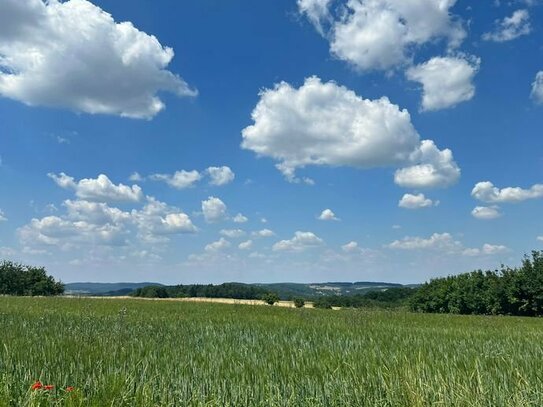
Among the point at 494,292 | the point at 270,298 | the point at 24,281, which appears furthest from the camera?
the point at 24,281

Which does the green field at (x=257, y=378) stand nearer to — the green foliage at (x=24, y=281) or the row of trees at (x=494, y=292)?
the row of trees at (x=494, y=292)

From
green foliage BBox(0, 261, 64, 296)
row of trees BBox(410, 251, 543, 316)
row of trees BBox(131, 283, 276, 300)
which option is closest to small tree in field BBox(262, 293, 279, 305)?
row of trees BBox(410, 251, 543, 316)

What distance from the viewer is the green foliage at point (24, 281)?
92125 mm

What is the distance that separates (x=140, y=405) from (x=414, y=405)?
114 inches

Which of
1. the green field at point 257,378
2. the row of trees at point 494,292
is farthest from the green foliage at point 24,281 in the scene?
the green field at point 257,378

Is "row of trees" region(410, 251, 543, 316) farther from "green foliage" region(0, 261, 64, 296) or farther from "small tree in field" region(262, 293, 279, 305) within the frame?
"green foliage" region(0, 261, 64, 296)

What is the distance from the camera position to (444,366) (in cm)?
745

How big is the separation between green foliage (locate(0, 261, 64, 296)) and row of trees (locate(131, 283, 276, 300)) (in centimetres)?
1693

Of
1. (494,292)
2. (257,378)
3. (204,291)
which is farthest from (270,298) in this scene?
(257,378)

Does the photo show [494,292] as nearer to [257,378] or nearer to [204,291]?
[257,378]

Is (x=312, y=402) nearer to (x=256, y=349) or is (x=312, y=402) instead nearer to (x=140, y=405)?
(x=140, y=405)

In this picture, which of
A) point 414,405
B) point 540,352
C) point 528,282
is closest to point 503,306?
point 528,282

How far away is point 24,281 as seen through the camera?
305 feet

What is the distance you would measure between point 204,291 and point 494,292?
7088cm
